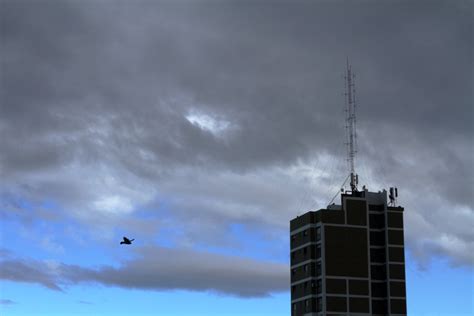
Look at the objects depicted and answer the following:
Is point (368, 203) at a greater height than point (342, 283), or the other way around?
point (368, 203)

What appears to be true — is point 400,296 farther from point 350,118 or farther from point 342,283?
point 350,118

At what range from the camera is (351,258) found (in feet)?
526

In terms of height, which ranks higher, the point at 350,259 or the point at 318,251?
the point at 318,251

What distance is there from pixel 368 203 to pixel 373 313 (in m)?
23.3

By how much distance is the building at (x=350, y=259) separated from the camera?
15688 centimetres

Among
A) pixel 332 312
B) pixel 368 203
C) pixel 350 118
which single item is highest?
pixel 350 118

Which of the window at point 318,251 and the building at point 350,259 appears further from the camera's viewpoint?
the window at point 318,251

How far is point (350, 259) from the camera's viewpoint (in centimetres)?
16025

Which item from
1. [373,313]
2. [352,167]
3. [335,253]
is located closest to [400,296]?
[373,313]

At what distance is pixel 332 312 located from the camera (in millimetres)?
153625

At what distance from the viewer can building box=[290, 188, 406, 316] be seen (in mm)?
156875

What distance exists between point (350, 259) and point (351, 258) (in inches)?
12.5

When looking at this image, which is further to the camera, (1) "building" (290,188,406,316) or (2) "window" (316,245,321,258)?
(2) "window" (316,245,321,258)

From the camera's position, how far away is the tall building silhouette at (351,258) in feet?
515
